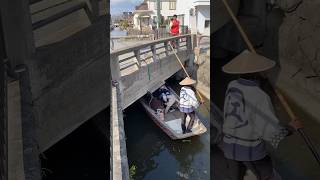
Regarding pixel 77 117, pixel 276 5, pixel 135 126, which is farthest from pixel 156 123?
pixel 276 5

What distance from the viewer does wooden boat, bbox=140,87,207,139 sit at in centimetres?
820

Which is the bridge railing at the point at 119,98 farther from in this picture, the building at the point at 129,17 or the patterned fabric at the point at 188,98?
the building at the point at 129,17

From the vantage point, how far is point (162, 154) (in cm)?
833

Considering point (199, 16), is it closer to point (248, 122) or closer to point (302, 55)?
point (302, 55)

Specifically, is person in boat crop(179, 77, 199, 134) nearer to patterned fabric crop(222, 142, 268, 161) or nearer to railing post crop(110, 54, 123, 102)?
railing post crop(110, 54, 123, 102)

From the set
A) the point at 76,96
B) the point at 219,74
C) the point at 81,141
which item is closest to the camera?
the point at 219,74

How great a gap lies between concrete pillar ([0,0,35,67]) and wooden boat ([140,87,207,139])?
197 inches

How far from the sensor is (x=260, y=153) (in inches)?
104

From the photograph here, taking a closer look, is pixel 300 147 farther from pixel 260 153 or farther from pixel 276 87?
pixel 260 153

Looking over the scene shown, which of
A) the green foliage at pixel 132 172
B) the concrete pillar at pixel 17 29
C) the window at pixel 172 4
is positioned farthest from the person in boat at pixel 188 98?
the window at pixel 172 4

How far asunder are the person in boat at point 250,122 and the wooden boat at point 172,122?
5415 millimetres

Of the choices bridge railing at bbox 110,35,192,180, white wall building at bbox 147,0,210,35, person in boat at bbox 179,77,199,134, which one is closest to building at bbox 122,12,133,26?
white wall building at bbox 147,0,210,35

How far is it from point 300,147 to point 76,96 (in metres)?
2.88

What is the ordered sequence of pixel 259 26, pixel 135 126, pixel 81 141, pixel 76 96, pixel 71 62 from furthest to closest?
1. pixel 135 126
2. pixel 81 141
3. pixel 76 96
4. pixel 71 62
5. pixel 259 26
